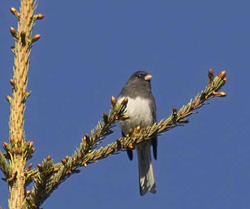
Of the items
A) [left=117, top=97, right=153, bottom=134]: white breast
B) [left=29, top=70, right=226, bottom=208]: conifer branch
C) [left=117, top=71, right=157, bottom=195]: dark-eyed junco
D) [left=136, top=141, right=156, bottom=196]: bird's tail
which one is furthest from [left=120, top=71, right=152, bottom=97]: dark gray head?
[left=29, top=70, right=226, bottom=208]: conifer branch

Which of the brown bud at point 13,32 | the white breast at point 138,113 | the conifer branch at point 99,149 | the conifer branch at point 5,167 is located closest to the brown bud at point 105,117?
the conifer branch at point 99,149

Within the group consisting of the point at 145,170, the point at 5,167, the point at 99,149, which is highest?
the point at 145,170

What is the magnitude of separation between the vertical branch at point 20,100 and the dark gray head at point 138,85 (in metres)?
3.12

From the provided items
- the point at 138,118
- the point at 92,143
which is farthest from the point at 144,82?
the point at 92,143

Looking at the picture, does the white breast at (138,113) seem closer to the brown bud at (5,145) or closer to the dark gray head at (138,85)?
the dark gray head at (138,85)

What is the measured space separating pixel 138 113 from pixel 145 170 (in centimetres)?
66

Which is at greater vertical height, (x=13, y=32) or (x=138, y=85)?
(x=138, y=85)

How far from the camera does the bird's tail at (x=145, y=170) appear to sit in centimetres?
462

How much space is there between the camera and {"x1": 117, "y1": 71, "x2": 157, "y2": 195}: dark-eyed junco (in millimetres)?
4777

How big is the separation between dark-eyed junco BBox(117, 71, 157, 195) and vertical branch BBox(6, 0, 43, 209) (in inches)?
111

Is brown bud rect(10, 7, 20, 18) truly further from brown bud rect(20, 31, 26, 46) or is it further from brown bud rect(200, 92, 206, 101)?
brown bud rect(200, 92, 206, 101)

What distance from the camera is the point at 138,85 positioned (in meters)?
5.25

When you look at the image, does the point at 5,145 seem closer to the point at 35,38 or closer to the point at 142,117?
the point at 35,38

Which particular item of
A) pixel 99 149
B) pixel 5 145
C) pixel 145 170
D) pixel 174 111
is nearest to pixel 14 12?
pixel 5 145
